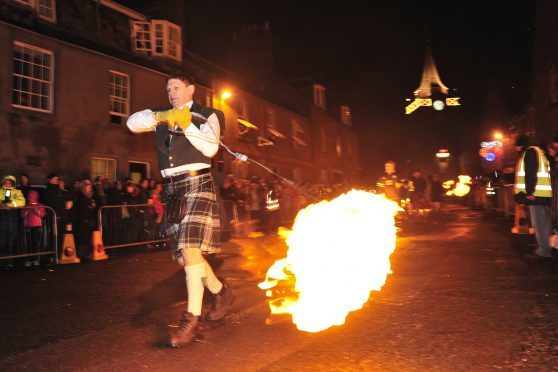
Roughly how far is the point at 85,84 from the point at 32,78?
185cm

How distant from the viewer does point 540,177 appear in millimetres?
7832

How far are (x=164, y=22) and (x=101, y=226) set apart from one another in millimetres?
11809

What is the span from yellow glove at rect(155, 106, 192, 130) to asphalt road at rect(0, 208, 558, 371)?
5.53 feet

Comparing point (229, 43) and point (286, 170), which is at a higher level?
point (229, 43)

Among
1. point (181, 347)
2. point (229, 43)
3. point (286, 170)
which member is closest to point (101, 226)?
point (181, 347)

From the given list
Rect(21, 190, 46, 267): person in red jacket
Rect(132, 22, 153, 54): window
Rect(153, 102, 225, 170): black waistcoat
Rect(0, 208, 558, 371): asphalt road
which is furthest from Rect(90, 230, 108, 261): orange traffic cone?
Rect(132, 22, 153, 54): window

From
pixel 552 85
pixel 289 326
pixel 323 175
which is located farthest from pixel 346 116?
pixel 289 326

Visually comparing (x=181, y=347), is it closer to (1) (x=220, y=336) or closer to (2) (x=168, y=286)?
(1) (x=220, y=336)

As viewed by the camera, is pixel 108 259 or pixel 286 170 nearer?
pixel 108 259

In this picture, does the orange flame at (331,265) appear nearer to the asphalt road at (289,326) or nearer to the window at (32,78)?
the asphalt road at (289,326)

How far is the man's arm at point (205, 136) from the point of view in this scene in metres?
3.86

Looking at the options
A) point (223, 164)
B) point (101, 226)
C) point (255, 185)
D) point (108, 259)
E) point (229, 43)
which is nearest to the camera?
point (108, 259)

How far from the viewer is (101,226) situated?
35.7 feet

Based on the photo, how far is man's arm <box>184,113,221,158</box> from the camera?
3.86m
